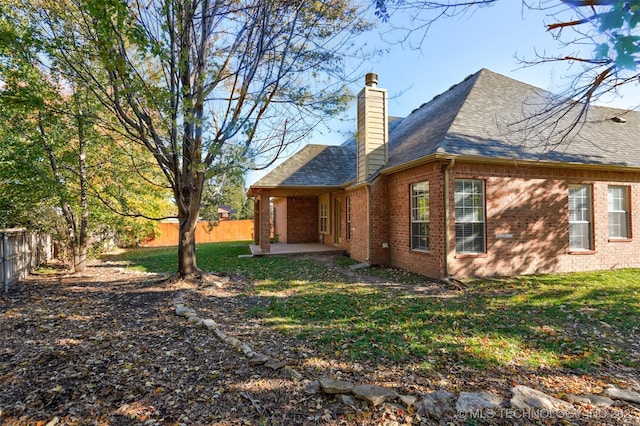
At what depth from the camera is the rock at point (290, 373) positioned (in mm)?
3207

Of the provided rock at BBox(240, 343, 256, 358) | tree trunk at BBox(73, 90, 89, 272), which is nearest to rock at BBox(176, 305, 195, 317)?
rock at BBox(240, 343, 256, 358)

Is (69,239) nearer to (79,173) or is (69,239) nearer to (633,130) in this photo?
(79,173)

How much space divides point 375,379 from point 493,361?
5.02 ft

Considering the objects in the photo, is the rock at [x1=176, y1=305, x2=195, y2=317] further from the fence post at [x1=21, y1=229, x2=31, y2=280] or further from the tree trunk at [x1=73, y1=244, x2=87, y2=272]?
the fence post at [x1=21, y1=229, x2=31, y2=280]

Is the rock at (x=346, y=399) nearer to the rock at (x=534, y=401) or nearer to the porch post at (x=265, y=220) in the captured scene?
the rock at (x=534, y=401)

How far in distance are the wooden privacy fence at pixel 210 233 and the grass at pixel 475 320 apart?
1834 cm

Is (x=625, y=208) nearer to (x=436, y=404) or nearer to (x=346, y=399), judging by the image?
(x=436, y=404)

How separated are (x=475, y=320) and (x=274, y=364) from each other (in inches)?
136

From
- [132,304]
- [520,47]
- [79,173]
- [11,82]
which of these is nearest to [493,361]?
[520,47]

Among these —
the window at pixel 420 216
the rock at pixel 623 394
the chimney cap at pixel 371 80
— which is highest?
the chimney cap at pixel 371 80

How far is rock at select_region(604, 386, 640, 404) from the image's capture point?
2.89 meters

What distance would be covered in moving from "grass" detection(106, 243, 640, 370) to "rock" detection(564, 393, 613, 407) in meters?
0.69

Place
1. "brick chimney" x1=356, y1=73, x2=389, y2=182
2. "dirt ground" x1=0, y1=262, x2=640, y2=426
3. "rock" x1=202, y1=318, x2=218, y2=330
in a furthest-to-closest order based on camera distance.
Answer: "brick chimney" x1=356, y1=73, x2=389, y2=182 → "rock" x1=202, y1=318, x2=218, y2=330 → "dirt ground" x1=0, y1=262, x2=640, y2=426

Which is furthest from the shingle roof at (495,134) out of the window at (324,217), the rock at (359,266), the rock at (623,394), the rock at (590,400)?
the rock at (590,400)
